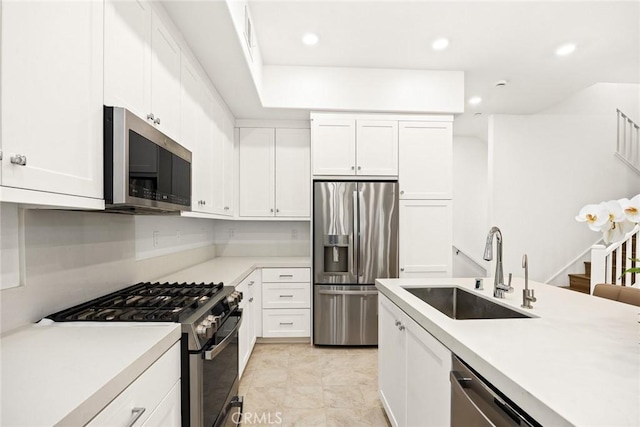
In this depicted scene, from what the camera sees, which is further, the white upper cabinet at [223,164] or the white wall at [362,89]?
the white wall at [362,89]

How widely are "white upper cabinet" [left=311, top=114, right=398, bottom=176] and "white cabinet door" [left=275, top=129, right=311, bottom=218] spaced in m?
0.45

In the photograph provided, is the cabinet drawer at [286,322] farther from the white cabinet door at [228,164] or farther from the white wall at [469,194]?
the white wall at [469,194]

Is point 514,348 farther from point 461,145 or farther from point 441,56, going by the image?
point 461,145

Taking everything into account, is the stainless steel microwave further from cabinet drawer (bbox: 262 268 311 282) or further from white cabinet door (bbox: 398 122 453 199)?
white cabinet door (bbox: 398 122 453 199)

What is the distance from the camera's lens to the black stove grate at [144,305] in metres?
1.26

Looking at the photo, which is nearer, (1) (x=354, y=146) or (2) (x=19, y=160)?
(2) (x=19, y=160)

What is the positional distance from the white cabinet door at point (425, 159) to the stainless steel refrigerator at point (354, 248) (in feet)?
1.00

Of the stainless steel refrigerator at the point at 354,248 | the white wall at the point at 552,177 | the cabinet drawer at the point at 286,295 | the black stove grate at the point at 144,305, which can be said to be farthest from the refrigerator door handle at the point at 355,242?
the white wall at the point at 552,177

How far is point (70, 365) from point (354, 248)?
2.59 meters

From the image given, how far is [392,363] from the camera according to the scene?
6.06ft

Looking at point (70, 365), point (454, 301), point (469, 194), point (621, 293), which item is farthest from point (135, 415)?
point (469, 194)

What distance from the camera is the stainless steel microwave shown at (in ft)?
3.86

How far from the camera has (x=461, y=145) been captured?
5883 millimetres

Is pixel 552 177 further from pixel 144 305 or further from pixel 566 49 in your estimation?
pixel 144 305
